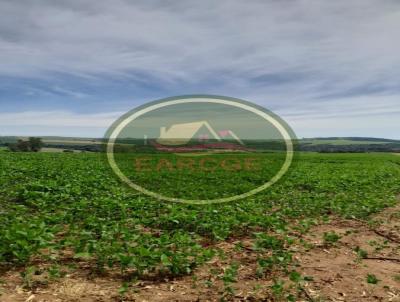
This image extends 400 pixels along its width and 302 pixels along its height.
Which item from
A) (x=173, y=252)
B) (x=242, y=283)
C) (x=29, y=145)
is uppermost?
(x=29, y=145)

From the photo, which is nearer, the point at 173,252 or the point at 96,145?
the point at 173,252

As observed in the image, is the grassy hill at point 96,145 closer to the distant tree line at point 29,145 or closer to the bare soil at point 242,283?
the distant tree line at point 29,145

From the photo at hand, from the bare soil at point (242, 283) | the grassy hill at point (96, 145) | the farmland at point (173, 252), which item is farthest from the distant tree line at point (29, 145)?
the bare soil at point (242, 283)

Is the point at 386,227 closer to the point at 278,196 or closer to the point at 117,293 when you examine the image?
the point at 278,196

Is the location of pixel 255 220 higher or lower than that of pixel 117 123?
lower

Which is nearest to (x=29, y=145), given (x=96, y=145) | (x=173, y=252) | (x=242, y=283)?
(x=96, y=145)

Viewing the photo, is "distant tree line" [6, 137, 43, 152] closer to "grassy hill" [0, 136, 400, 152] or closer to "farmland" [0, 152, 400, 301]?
"grassy hill" [0, 136, 400, 152]

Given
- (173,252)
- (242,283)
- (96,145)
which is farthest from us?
(96,145)

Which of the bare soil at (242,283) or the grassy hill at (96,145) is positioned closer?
the bare soil at (242,283)

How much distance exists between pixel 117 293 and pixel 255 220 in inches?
166

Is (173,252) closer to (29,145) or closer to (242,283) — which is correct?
(242,283)

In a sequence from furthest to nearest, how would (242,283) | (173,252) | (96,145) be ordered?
(96,145) < (173,252) < (242,283)

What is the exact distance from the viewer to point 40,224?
6.29 metres

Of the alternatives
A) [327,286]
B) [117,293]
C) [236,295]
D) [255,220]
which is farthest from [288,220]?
[117,293]
